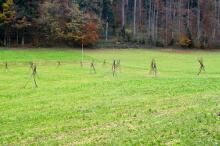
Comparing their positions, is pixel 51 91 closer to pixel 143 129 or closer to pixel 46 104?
pixel 46 104

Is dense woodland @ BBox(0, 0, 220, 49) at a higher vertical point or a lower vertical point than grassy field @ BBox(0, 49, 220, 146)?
higher

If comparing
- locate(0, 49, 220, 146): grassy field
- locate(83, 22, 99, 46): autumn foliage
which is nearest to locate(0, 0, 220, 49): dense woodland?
locate(83, 22, 99, 46): autumn foliage

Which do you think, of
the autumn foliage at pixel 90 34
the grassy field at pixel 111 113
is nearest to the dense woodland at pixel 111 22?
the autumn foliage at pixel 90 34

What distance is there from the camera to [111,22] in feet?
268

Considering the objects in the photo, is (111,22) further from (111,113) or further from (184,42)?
(111,113)

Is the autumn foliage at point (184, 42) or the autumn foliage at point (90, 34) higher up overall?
the autumn foliage at point (90, 34)

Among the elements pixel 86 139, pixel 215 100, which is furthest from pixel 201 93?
pixel 86 139

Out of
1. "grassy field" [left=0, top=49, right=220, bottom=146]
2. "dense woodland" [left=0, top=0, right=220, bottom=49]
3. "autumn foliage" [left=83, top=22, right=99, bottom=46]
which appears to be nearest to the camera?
"grassy field" [left=0, top=49, right=220, bottom=146]

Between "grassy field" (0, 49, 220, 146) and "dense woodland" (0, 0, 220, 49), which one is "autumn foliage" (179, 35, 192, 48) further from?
"grassy field" (0, 49, 220, 146)

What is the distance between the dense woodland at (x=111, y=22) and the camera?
67.1 m

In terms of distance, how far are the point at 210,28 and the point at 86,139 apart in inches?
Answer: 3084

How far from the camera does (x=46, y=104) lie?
783 inches

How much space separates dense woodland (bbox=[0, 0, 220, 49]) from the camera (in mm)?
67062

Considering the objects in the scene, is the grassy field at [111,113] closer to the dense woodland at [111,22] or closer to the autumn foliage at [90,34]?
the dense woodland at [111,22]
